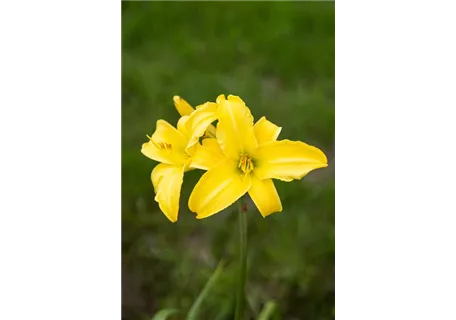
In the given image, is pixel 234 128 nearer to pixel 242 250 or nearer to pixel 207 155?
pixel 207 155

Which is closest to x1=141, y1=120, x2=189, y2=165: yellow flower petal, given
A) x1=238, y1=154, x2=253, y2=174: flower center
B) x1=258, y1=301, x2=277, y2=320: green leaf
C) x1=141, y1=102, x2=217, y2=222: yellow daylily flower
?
x1=141, y1=102, x2=217, y2=222: yellow daylily flower

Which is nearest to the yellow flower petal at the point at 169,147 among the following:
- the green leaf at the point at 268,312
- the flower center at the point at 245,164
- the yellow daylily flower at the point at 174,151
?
the yellow daylily flower at the point at 174,151

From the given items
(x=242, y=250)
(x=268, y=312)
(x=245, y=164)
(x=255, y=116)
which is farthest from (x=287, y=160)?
(x=255, y=116)

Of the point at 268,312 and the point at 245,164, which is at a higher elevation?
the point at 245,164

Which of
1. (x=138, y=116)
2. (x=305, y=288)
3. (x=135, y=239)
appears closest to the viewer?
(x=305, y=288)

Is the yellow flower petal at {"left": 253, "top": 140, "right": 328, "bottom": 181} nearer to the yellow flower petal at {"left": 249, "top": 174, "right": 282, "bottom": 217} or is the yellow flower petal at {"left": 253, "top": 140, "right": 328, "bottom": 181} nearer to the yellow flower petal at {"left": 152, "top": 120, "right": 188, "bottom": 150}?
the yellow flower petal at {"left": 249, "top": 174, "right": 282, "bottom": 217}
